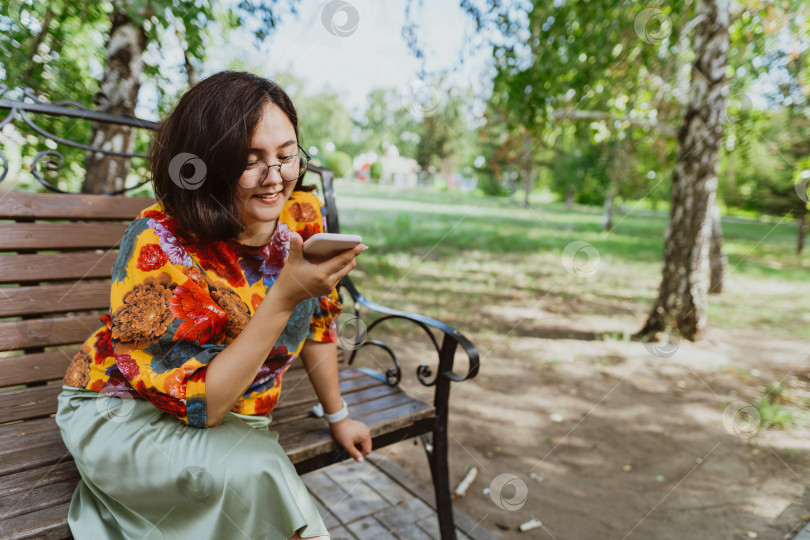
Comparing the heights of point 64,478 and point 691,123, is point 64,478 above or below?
below

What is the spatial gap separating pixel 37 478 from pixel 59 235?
0.93 m

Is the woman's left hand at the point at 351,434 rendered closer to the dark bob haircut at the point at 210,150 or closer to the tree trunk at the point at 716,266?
the dark bob haircut at the point at 210,150

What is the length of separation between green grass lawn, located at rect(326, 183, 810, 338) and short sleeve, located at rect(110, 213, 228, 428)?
4.81m

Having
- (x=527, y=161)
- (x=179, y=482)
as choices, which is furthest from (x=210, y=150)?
(x=527, y=161)

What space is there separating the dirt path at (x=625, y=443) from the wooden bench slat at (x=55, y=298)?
6.07 feet

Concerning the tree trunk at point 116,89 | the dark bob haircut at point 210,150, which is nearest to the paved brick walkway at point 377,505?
the dark bob haircut at point 210,150

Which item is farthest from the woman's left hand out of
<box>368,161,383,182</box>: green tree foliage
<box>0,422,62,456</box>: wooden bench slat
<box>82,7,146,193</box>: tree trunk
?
<box>368,161,383,182</box>: green tree foliage

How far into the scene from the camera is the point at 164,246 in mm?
1234

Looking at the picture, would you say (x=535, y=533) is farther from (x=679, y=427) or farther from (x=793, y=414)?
(x=793, y=414)

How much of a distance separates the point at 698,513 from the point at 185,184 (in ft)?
9.38

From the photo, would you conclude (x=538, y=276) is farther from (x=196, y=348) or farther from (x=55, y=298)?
(x=196, y=348)

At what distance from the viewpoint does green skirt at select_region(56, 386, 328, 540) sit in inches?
44.8

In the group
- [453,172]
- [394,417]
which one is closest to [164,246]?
[394,417]

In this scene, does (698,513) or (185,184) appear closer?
(185,184)
